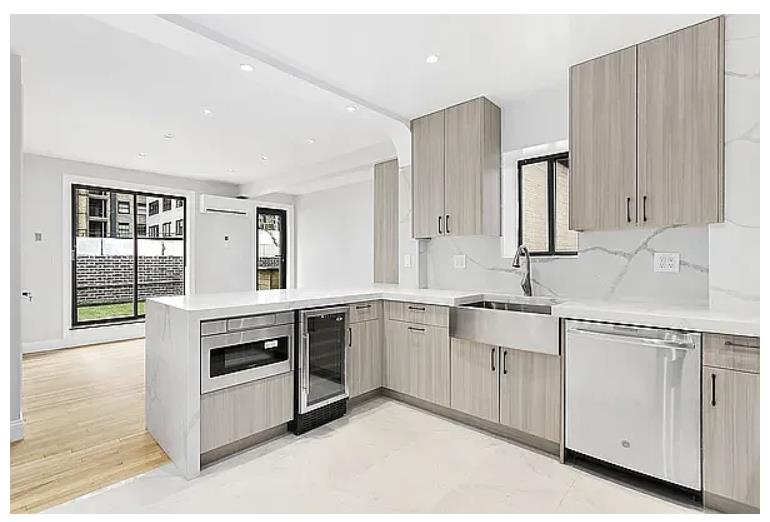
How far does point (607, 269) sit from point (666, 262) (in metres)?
0.36

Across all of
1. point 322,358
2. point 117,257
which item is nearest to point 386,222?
point 322,358

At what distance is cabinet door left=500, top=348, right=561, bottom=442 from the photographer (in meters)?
2.58

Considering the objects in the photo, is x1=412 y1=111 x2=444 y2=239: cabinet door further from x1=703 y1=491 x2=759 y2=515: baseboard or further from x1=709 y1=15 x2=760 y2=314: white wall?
x1=703 y1=491 x2=759 y2=515: baseboard

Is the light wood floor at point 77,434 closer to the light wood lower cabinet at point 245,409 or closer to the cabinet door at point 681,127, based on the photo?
the light wood lower cabinet at point 245,409

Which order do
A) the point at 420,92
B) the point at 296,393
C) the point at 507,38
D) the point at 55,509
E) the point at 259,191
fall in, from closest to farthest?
1. the point at 55,509
2. the point at 507,38
3. the point at 296,393
4. the point at 420,92
5. the point at 259,191

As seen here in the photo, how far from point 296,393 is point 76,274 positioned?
15.5 feet

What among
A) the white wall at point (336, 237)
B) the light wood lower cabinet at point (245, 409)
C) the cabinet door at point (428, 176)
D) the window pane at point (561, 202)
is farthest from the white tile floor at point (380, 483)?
the white wall at point (336, 237)

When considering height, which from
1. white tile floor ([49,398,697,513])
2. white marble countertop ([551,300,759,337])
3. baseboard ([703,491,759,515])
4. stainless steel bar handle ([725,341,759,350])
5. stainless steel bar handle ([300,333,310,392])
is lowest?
white tile floor ([49,398,697,513])

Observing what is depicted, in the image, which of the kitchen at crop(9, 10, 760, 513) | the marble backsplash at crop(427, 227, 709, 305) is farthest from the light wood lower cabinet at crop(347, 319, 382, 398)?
the marble backsplash at crop(427, 227, 709, 305)

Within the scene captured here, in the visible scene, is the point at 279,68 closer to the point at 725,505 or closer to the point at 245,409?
the point at 245,409

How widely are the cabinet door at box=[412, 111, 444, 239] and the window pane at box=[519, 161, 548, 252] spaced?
2.19 ft
